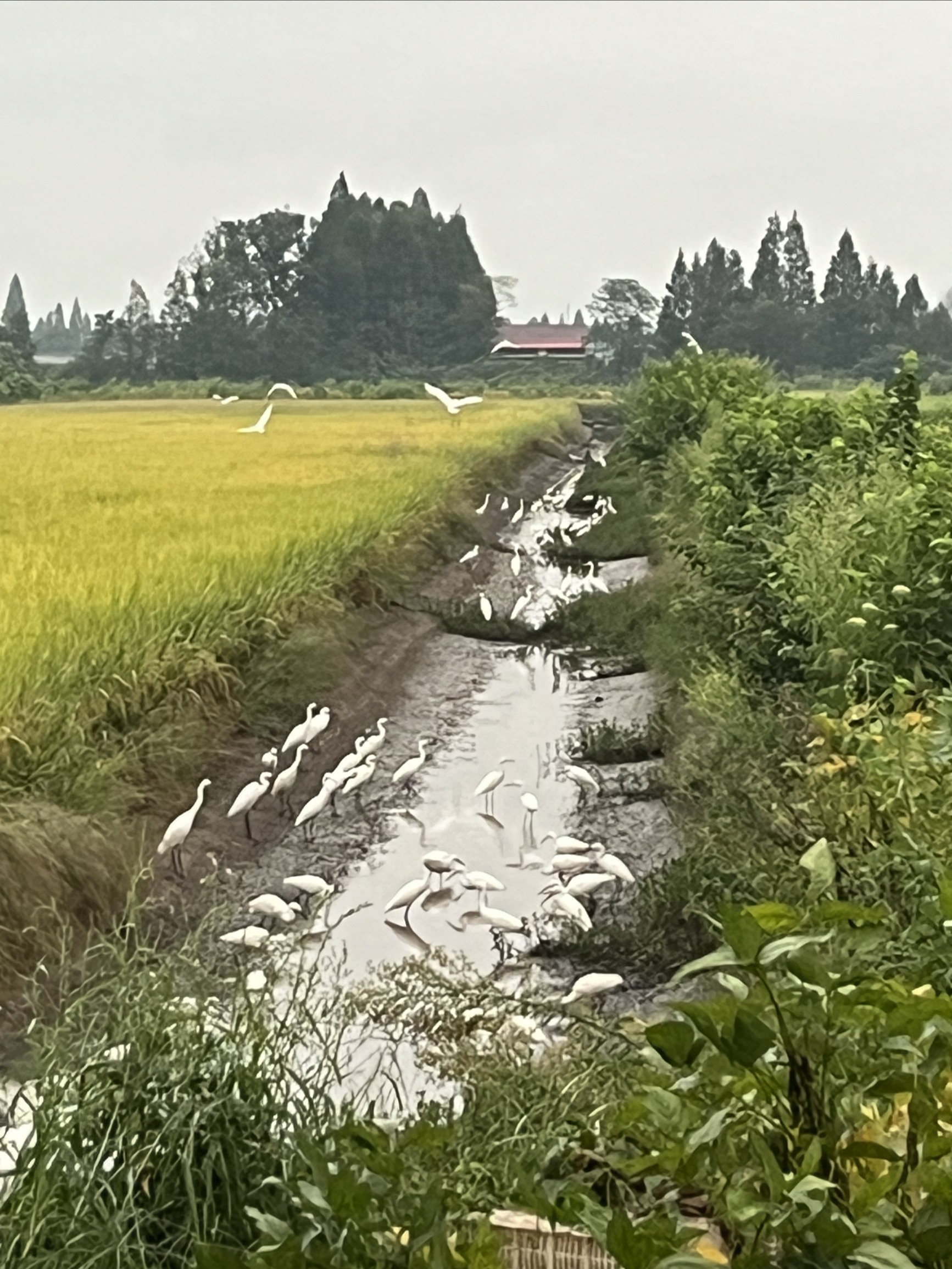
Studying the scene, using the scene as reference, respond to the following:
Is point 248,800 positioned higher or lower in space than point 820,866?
lower

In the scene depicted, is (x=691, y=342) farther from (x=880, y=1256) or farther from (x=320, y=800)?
(x=880, y=1256)

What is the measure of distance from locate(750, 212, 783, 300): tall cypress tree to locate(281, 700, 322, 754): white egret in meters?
1.15

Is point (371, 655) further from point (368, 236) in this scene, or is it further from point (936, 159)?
point (936, 159)

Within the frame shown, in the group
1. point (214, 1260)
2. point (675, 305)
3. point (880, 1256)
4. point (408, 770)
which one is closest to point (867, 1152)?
point (880, 1256)

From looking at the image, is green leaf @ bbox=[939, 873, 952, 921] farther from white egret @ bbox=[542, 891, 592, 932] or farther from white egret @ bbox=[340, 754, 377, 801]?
white egret @ bbox=[340, 754, 377, 801]

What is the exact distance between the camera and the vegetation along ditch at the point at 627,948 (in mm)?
815

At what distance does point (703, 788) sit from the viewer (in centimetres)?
204

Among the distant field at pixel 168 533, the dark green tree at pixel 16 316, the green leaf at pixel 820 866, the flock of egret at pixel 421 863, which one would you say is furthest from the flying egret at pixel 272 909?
the green leaf at pixel 820 866

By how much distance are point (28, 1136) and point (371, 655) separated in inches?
40.0

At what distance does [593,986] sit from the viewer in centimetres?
172

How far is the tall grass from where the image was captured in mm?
1695

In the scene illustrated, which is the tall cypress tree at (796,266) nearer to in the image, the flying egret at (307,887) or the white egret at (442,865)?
the white egret at (442,865)

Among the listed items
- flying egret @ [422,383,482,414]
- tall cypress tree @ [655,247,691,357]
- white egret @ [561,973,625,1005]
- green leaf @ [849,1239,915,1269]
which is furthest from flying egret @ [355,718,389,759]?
green leaf @ [849,1239,915,1269]

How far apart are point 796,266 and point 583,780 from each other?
3.48 feet
